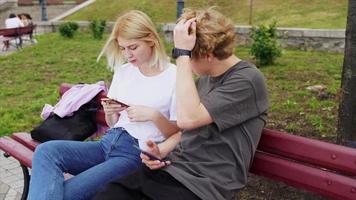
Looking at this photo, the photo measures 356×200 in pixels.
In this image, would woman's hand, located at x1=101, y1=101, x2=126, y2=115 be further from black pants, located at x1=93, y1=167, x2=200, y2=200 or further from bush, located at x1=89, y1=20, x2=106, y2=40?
bush, located at x1=89, y1=20, x2=106, y2=40

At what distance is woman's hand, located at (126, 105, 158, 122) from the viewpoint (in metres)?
3.03

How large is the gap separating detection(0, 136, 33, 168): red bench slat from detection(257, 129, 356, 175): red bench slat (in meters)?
1.64

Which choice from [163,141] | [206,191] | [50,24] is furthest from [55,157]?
[50,24]

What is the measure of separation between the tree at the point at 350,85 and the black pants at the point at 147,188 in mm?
1439

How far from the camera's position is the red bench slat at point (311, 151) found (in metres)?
2.46

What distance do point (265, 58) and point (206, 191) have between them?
21.2 feet

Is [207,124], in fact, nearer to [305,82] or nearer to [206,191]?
[206,191]

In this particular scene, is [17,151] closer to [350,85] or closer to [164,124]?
[164,124]

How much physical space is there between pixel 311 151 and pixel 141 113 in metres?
0.97

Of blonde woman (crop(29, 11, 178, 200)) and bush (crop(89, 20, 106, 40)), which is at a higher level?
blonde woman (crop(29, 11, 178, 200))

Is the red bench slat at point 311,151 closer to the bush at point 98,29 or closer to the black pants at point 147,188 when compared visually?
the black pants at point 147,188

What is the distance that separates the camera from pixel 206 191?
2520mm

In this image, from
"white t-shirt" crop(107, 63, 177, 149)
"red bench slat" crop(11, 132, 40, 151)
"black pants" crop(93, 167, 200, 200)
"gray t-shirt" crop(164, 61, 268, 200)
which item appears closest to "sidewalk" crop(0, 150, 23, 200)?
"red bench slat" crop(11, 132, 40, 151)

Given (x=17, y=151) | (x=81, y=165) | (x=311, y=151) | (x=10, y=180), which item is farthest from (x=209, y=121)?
(x=10, y=180)
